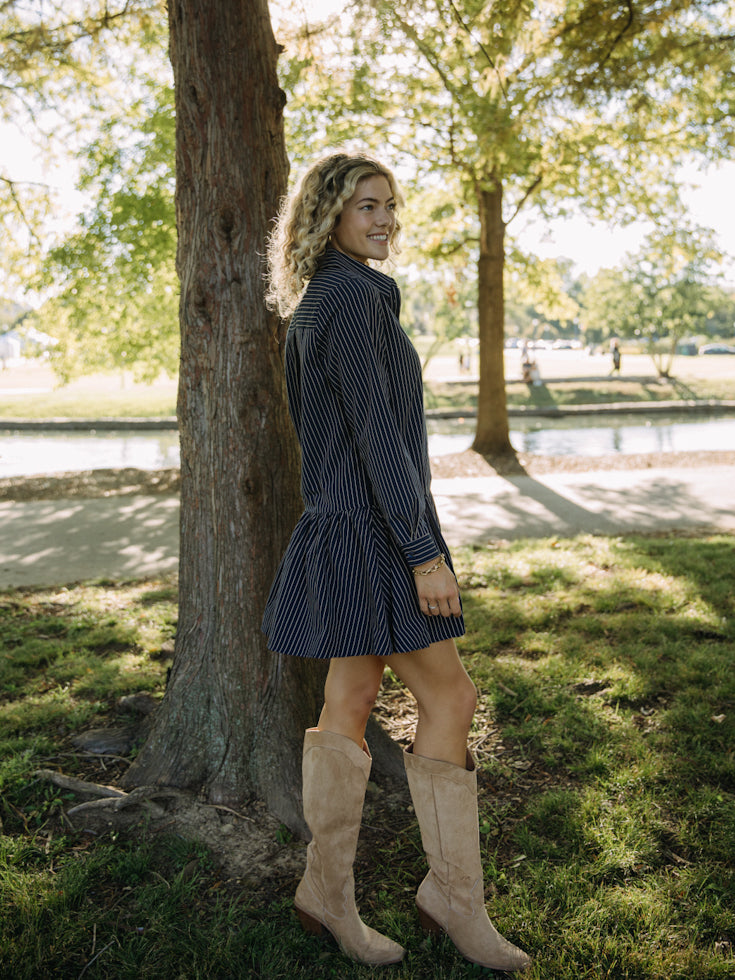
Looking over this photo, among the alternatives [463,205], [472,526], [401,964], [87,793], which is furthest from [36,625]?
[463,205]

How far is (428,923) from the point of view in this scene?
7.65ft

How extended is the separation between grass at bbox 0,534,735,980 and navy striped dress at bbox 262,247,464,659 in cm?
88

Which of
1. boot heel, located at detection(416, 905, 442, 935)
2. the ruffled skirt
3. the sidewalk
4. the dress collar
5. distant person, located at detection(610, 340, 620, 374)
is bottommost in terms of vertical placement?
boot heel, located at detection(416, 905, 442, 935)

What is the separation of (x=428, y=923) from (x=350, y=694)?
71 centimetres

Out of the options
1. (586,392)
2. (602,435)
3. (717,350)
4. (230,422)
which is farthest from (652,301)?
(717,350)

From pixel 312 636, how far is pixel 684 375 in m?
33.4

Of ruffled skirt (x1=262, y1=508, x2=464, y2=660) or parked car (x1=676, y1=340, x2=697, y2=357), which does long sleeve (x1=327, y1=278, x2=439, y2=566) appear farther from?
parked car (x1=676, y1=340, x2=697, y2=357)

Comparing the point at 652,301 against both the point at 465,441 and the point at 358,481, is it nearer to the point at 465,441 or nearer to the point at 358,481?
the point at 465,441

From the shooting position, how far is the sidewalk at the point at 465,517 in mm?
6633

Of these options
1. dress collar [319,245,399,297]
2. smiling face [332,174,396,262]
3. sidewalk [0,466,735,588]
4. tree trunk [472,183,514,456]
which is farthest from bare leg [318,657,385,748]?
tree trunk [472,183,514,456]

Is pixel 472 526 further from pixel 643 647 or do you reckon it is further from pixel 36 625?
pixel 36 625

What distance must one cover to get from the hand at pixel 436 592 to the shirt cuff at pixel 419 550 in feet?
0.06

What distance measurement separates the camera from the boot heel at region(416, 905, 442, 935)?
2.32 metres

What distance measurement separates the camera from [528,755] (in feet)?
10.7
